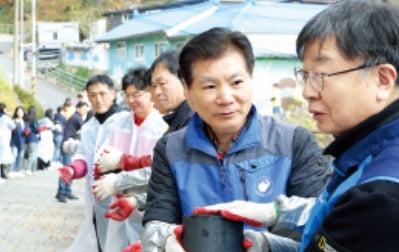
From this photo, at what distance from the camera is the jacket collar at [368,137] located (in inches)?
68.9

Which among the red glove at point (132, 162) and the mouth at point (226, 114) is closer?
the mouth at point (226, 114)

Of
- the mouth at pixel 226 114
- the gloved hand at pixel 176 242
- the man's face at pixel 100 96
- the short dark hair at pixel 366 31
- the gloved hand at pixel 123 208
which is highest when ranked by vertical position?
the short dark hair at pixel 366 31

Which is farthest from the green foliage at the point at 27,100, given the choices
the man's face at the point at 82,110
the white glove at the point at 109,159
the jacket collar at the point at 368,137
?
the jacket collar at the point at 368,137

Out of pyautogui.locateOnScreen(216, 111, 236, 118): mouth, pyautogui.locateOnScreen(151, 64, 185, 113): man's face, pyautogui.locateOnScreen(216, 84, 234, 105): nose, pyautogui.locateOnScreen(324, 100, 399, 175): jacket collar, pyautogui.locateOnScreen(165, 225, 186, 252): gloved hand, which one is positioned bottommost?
pyautogui.locateOnScreen(165, 225, 186, 252): gloved hand

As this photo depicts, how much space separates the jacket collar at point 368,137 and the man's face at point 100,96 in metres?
5.00

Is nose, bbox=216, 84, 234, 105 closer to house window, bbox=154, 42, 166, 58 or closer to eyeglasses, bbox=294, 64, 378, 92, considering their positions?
eyeglasses, bbox=294, 64, 378, 92

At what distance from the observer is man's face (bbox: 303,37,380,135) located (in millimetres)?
1813

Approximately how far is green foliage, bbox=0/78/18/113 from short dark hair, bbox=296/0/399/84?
21204 millimetres

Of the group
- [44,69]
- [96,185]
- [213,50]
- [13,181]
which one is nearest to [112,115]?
[96,185]

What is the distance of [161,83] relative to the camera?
4.61 m

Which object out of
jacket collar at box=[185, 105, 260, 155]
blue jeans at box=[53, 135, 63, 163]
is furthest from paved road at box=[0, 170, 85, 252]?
jacket collar at box=[185, 105, 260, 155]

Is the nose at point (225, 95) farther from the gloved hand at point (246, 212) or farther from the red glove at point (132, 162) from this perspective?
the red glove at point (132, 162)

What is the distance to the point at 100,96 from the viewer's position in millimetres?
6801

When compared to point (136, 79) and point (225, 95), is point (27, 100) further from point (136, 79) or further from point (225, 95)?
point (225, 95)
